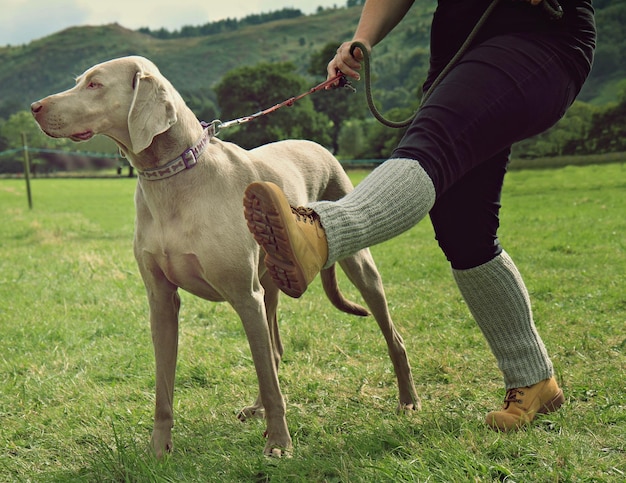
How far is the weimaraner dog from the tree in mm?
53733

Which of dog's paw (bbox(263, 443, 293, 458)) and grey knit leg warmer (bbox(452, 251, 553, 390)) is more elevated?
grey knit leg warmer (bbox(452, 251, 553, 390))

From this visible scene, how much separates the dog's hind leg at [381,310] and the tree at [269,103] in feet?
174

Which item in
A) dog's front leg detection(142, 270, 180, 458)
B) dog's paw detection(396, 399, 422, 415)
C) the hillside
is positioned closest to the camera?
dog's front leg detection(142, 270, 180, 458)

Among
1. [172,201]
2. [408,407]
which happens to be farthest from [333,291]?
[172,201]

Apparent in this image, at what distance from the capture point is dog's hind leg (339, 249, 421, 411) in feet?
13.1

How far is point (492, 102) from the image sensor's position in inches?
99.6

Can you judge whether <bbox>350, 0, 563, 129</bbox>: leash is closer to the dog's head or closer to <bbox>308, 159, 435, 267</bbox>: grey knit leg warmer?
<bbox>308, 159, 435, 267</bbox>: grey knit leg warmer

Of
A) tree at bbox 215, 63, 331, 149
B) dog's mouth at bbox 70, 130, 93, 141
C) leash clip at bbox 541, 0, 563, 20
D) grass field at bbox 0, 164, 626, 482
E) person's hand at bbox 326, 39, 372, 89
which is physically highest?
leash clip at bbox 541, 0, 563, 20

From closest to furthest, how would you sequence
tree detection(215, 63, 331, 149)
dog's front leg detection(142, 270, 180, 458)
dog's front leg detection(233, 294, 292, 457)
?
1. dog's front leg detection(233, 294, 292, 457)
2. dog's front leg detection(142, 270, 180, 458)
3. tree detection(215, 63, 331, 149)

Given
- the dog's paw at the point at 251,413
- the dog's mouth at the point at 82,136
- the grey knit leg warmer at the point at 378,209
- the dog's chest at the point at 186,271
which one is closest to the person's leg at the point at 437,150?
the grey knit leg warmer at the point at 378,209

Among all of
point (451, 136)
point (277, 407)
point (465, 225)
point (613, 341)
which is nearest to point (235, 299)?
point (277, 407)

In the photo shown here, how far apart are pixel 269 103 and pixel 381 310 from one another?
65245 millimetres

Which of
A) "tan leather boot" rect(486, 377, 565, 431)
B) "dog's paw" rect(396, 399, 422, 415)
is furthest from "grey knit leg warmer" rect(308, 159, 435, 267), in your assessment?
"dog's paw" rect(396, 399, 422, 415)

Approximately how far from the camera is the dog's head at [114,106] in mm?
3061
